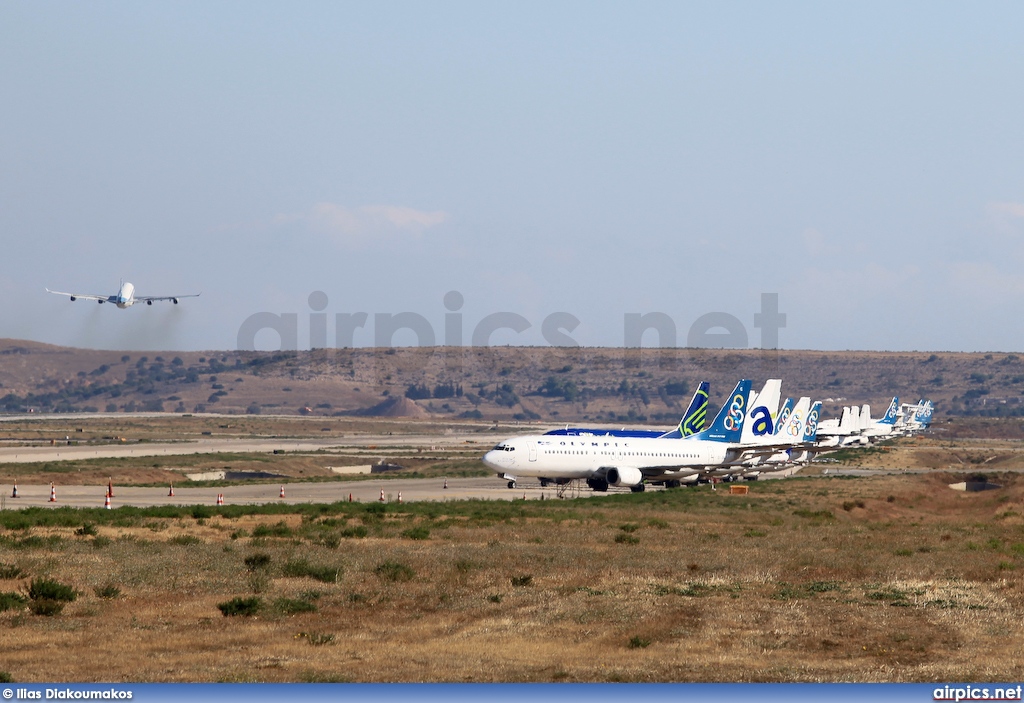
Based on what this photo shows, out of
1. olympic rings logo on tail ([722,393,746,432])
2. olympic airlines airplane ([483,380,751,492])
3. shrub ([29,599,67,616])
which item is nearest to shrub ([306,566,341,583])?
shrub ([29,599,67,616])

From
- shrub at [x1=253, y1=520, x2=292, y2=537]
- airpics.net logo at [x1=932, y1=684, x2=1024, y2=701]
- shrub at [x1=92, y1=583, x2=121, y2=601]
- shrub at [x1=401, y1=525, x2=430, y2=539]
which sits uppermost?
airpics.net logo at [x1=932, y1=684, x2=1024, y2=701]

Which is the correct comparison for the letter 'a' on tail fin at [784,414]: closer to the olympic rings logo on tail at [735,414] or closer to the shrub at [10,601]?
the olympic rings logo on tail at [735,414]

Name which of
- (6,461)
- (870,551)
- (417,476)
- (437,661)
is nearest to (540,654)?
(437,661)

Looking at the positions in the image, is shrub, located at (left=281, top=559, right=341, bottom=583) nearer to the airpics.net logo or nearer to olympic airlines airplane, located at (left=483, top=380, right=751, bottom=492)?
the airpics.net logo

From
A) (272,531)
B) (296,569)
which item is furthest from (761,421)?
(296,569)

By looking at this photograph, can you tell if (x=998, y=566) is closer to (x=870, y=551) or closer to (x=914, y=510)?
(x=870, y=551)

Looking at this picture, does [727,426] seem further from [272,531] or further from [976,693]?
[976,693]

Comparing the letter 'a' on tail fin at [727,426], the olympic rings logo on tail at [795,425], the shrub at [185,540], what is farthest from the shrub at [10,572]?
the olympic rings logo on tail at [795,425]
